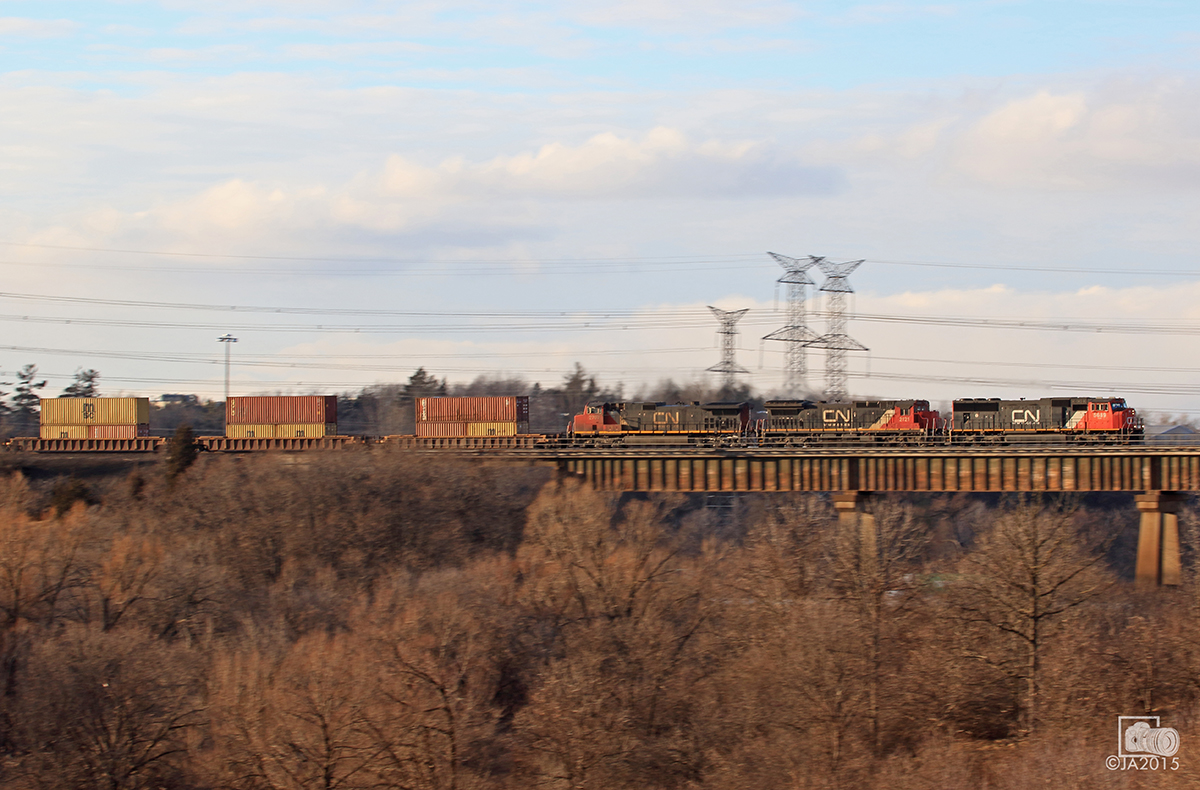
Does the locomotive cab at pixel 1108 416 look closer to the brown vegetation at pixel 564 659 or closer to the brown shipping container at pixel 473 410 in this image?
the brown vegetation at pixel 564 659

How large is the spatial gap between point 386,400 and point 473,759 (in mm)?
126209

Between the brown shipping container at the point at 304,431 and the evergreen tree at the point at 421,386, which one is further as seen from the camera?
the evergreen tree at the point at 421,386

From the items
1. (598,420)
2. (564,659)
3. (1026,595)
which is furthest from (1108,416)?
(564,659)

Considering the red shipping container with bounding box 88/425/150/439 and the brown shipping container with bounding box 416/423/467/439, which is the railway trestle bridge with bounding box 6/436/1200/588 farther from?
the red shipping container with bounding box 88/425/150/439

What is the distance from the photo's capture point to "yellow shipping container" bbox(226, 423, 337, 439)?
70.0 m

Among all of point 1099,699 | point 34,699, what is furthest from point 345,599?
point 1099,699

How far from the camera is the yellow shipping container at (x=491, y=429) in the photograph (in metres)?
69.1

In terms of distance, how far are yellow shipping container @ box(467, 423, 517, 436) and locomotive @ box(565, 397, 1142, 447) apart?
4851 mm

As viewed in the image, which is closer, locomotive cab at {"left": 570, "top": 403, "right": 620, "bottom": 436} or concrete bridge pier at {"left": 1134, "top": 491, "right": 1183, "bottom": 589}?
concrete bridge pier at {"left": 1134, "top": 491, "right": 1183, "bottom": 589}

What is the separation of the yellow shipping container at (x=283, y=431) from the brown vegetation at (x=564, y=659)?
1304 cm

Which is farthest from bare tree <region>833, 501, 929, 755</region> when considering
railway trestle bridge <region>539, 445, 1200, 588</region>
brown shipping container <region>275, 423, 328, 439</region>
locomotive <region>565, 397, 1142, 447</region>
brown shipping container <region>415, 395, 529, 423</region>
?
brown shipping container <region>275, 423, 328, 439</region>

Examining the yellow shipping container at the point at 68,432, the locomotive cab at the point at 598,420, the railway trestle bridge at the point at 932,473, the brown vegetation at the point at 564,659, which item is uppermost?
the locomotive cab at the point at 598,420

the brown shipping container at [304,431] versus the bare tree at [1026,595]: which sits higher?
the brown shipping container at [304,431]

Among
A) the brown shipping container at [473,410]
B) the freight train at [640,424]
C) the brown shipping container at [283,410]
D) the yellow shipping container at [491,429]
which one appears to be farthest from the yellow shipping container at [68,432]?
the yellow shipping container at [491,429]
